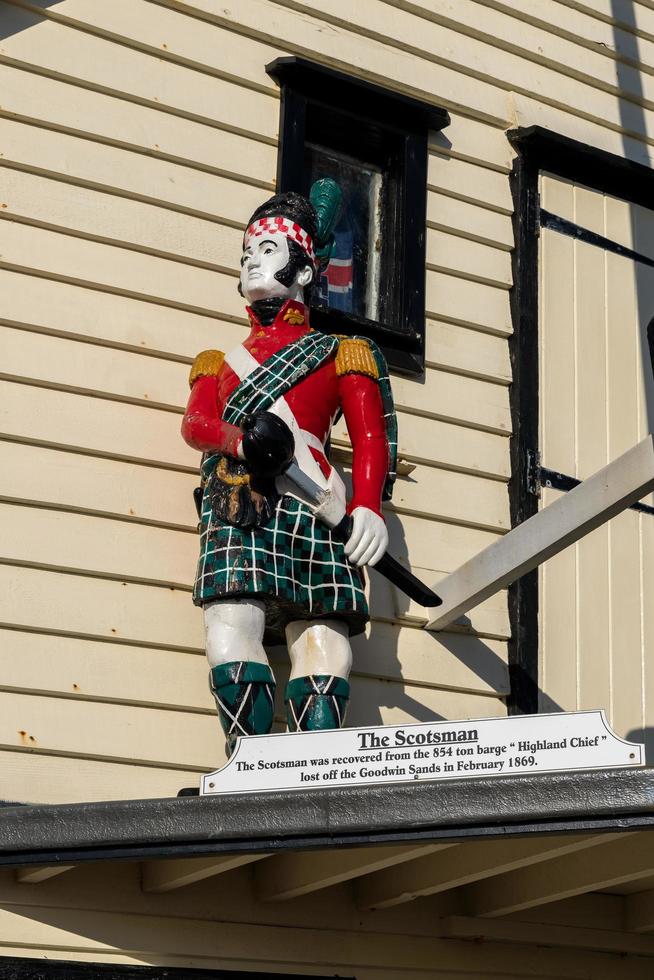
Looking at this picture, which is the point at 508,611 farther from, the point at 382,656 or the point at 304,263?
the point at 304,263

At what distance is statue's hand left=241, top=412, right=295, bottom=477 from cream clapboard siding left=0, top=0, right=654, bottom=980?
70 centimetres

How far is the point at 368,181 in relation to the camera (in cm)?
643

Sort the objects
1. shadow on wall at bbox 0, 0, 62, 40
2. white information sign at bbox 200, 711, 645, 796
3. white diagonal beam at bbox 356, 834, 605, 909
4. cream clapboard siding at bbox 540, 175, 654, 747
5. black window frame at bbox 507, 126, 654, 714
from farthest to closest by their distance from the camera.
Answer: cream clapboard siding at bbox 540, 175, 654, 747 < black window frame at bbox 507, 126, 654, 714 < shadow on wall at bbox 0, 0, 62, 40 < white diagonal beam at bbox 356, 834, 605, 909 < white information sign at bbox 200, 711, 645, 796

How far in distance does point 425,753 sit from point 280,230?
1.94 metres

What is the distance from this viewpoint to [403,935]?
16.4 ft

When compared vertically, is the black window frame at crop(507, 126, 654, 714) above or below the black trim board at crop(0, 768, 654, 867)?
above

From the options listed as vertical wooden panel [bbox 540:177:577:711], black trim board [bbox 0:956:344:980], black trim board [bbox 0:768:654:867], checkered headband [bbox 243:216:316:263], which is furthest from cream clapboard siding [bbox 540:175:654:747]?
black trim board [bbox 0:768:654:867]

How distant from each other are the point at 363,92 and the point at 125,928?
3.35 meters

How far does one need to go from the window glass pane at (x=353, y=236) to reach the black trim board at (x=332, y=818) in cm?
260

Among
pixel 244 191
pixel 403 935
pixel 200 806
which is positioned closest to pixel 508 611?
pixel 403 935

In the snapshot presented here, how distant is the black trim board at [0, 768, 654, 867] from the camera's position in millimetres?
3611

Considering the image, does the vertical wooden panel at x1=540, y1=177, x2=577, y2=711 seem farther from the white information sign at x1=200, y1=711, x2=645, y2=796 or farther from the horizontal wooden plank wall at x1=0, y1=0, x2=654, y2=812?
the white information sign at x1=200, y1=711, x2=645, y2=796

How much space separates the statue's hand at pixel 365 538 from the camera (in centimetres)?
473

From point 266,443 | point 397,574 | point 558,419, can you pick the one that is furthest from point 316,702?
point 558,419
